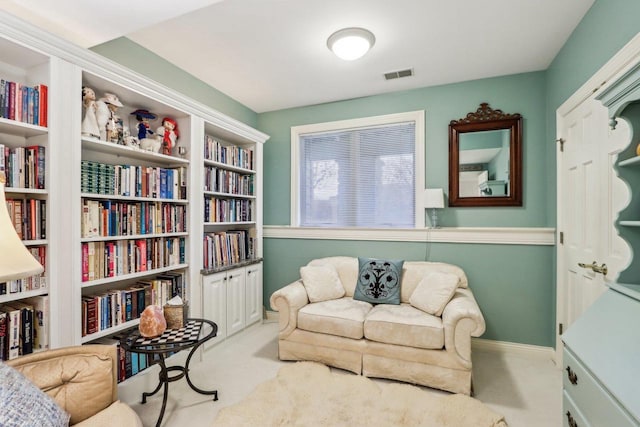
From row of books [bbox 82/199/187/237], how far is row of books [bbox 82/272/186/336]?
0.41 metres

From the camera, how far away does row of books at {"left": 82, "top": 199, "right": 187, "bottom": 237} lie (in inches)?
75.8

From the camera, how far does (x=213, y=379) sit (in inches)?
92.4

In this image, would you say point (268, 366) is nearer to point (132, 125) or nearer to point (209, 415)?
point (209, 415)

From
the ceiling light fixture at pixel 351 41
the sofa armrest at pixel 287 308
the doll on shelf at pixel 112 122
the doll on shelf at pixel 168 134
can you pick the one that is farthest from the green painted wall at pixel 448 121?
the doll on shelf at pixel 112 122

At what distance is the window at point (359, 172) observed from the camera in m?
3.28

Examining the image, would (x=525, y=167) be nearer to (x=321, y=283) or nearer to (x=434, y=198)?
(x=434, y=198)

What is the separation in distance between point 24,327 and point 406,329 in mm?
2338

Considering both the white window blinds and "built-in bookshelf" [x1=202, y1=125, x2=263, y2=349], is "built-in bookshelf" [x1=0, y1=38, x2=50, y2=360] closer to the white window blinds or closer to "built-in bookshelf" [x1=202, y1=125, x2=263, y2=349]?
"built-in bookshelf" [x1=202, y1=125, x2=263, y2=349]

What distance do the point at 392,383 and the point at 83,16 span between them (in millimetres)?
3094

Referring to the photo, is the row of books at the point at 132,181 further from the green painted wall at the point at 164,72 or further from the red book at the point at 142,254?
the green painted wall at the point at 164,72

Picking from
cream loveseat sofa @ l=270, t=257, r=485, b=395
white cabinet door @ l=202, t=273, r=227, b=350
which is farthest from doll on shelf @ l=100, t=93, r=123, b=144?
cream loveseat sofa @ l=270, t=257, r=485, b=395

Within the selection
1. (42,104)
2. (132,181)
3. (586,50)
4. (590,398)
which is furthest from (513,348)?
(42,104)

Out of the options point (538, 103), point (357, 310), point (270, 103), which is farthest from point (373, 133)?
point (357, 310)

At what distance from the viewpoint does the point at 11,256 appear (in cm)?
106
